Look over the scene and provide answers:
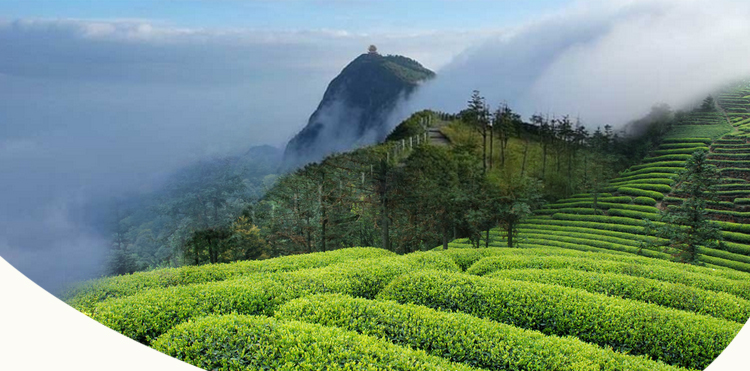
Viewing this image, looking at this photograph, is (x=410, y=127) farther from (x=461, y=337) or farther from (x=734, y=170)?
(x=734, y=170)

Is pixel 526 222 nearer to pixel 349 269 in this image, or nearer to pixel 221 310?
pixel 349 269

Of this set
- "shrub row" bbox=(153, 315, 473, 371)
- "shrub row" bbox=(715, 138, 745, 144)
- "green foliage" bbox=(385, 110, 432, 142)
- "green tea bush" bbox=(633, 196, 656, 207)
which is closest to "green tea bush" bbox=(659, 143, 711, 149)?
"shrub row" bbox=(715, 138, 745, 144)

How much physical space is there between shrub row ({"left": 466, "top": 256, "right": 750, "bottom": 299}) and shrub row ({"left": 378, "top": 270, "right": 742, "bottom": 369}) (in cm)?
72

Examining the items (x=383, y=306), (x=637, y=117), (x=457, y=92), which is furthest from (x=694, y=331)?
(x=457, y=92)

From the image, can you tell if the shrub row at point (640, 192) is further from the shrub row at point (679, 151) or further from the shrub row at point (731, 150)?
the shrub row at point (731, 150)

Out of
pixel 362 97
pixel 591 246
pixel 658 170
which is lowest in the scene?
pixel 591 246

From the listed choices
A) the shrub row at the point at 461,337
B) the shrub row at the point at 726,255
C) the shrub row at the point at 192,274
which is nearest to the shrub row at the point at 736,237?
the shrub row at the point at 726,255

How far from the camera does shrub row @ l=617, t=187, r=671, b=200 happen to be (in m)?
4.64

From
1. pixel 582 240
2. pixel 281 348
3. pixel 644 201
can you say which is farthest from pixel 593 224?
pixel 281 348

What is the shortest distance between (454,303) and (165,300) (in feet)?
8.89

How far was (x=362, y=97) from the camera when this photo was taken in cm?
482

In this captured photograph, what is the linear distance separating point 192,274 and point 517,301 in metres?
3.48

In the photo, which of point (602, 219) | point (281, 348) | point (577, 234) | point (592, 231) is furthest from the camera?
point (577, 234)

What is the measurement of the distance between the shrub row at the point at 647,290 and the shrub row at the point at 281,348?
2.27 m
